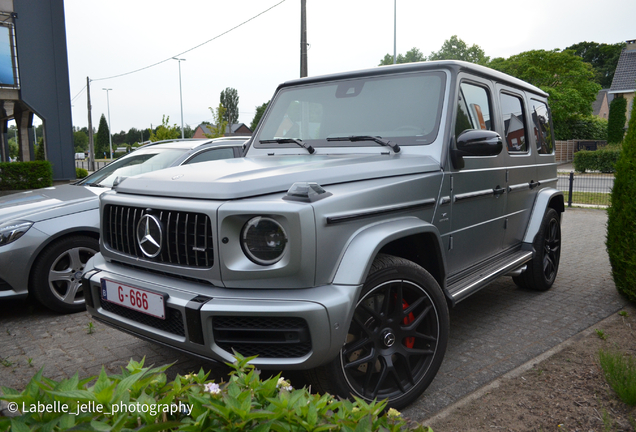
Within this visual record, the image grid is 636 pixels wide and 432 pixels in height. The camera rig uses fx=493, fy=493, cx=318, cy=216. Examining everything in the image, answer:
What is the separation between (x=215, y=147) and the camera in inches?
227

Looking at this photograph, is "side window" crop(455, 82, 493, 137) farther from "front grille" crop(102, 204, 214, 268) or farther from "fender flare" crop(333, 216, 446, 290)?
"front grille" crop(102, 204, 214, 268)

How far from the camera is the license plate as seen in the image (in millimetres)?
2509

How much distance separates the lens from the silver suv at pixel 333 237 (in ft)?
7.61

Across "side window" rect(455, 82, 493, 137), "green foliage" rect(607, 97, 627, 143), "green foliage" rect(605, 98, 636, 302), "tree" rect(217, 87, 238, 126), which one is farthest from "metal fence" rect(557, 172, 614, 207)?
"tree" rect(217, 87, 238, 126)

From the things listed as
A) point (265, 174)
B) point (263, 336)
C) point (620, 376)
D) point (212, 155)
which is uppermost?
point (212, 155)

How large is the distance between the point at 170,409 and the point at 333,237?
1265mm

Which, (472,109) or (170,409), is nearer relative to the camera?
(170,409)

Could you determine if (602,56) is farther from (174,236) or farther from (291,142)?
(174,236)

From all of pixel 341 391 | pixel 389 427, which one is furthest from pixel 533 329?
pixel 389 427

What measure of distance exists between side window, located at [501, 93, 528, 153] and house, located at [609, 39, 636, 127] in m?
49.4

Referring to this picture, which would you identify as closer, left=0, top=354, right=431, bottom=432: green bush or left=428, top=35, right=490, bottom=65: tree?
left=0, top=354, right=431, bottom=432: green bush

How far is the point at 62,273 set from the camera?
4.56 m

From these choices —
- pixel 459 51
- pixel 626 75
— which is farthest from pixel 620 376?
pixel 459 51

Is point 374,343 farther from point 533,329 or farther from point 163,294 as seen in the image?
point 533,329
